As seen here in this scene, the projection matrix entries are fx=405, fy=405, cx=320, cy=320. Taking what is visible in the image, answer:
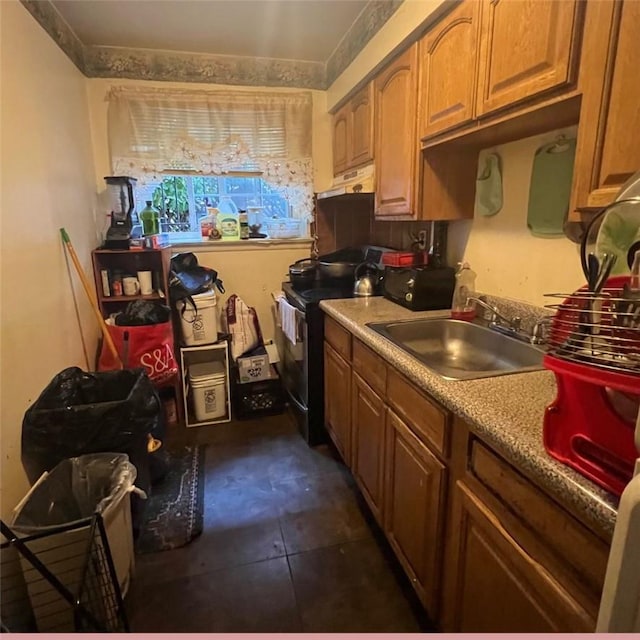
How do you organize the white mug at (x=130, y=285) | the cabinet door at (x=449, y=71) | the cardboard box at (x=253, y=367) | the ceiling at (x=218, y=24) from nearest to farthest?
the cabinet door at (x=449, y=71)
the ceiling at (x=218, y=24)
the white mug at (x=130, y=285)
the cardboard box at (x=253, y=367)

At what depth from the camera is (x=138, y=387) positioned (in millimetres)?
1706

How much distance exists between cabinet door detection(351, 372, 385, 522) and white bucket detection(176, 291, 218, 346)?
124 cm

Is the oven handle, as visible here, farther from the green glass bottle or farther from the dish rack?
the dish rack

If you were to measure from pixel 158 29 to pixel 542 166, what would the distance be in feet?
7.17

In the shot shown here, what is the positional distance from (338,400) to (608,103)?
5.17ft

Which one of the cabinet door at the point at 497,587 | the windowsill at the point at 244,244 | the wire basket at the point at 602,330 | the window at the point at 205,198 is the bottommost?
the cabinet door at the point at 497,587

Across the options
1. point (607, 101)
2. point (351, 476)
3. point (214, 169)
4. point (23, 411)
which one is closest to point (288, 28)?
point (214, 169)

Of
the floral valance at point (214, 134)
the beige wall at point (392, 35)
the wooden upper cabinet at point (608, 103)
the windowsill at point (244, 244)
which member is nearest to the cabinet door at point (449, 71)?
the beige wall at point (392, 35)

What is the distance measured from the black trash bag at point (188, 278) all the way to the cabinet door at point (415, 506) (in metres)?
1.64

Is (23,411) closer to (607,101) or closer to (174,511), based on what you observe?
(174,511)

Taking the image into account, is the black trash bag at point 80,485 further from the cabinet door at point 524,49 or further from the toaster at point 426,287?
the cabinet door at point 524,49

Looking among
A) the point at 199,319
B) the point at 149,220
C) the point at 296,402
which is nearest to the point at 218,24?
the point at 149,220

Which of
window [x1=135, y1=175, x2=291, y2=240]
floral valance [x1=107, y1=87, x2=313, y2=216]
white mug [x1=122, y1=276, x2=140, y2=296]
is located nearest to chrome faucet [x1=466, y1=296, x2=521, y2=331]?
floral valance [x1=107, y1=87, x2=313, y2=216]

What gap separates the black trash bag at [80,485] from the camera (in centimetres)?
143
